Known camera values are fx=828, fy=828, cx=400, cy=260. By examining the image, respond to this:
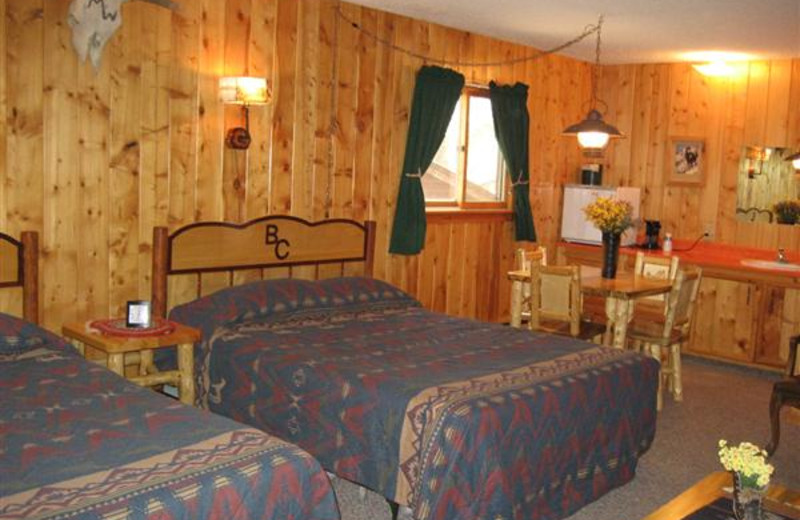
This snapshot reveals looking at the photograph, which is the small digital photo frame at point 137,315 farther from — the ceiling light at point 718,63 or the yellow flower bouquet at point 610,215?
the ceiling light at point 718,63

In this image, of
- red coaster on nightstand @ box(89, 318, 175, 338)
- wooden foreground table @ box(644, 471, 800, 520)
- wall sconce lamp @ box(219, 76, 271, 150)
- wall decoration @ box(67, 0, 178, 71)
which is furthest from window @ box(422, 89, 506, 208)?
wooden foreground table @ box(644, 471, 800, 520)

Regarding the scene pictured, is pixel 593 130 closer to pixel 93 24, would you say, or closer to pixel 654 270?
pixel 654 270

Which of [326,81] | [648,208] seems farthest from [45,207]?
[648,208]

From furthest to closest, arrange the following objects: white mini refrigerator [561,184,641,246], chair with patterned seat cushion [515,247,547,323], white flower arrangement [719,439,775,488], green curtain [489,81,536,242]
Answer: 1. white mini refrigerator [561,184,641,246]
2. green curtain [489,81,536,242]
3. chair with patterned seat cushion [515,247,547,323]
4. white flower arrangement [719,439,775,488]

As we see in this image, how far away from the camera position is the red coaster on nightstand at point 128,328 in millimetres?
3680

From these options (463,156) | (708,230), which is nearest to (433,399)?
(463,156)

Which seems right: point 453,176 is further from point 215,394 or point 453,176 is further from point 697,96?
point 215,394

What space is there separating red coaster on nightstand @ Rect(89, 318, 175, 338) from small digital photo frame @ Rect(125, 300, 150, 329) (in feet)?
0.09

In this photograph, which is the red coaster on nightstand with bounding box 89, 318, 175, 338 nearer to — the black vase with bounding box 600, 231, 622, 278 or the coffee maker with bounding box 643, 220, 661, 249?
the black vase with bounding box 600, 231, 622, 278

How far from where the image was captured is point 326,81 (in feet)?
16.5

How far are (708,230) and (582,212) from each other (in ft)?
3.34

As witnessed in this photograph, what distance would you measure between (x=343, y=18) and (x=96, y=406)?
3.12 meters

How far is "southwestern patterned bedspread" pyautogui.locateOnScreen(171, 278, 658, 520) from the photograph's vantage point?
3.00 m

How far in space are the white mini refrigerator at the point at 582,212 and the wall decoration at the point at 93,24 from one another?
4203 mm
